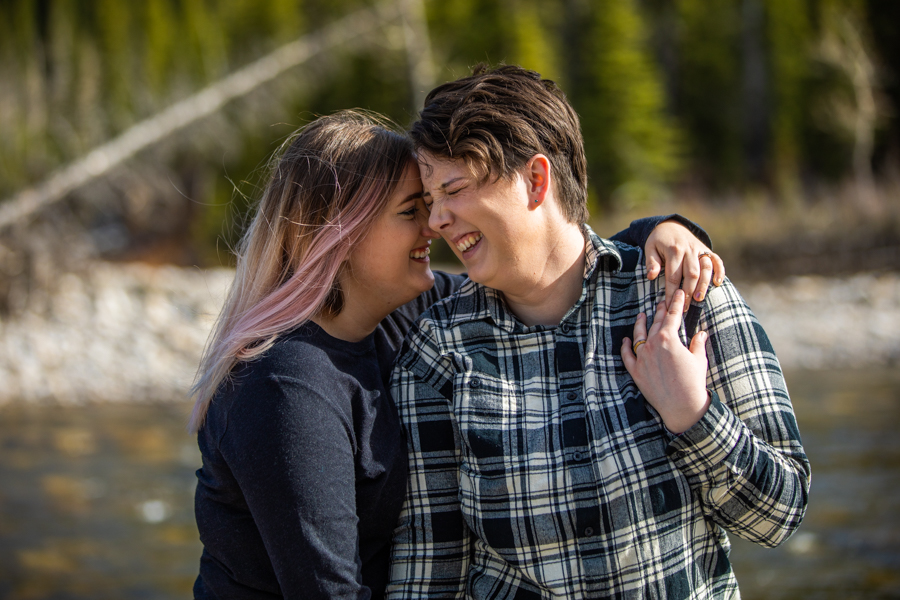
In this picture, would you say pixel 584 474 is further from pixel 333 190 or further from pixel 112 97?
pixel 112 97

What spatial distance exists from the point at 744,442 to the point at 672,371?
0.23m

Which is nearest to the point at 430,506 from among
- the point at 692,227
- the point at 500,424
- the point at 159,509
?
the point at 500,424

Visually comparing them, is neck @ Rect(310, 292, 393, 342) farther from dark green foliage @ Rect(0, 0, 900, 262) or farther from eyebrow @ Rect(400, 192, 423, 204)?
dark green foliage @ Rect(0, 0, 900, 262)

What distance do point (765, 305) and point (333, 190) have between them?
13.8 m

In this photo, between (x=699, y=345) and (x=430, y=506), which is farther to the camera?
(x=430, y=506)

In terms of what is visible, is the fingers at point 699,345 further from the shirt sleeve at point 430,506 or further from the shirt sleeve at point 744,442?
the shirt sleeve at point 430,506

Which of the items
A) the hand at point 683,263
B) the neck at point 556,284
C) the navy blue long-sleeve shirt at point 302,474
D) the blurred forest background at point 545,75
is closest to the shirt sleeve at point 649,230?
the hand at point 683,263

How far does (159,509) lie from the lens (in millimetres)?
6719

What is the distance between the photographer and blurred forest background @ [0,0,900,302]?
1373 centimetres

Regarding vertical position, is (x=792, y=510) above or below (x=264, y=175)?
below

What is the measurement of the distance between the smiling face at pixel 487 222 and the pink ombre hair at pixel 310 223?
0.60 feet

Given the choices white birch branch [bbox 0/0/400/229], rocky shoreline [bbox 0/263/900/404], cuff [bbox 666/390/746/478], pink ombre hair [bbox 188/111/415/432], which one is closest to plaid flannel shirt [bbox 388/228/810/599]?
cuff [bbox 666/390/746/478]

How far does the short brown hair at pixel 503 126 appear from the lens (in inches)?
81.7

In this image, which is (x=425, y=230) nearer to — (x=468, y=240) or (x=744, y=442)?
(x=468, y=240)
